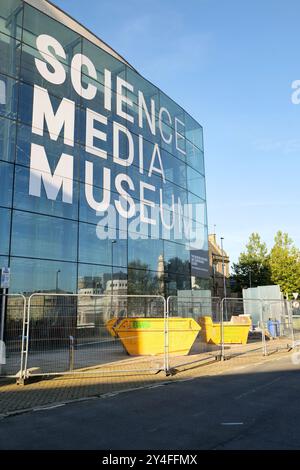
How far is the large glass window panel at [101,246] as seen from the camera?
2167 centimetres

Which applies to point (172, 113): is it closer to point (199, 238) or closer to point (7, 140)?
point (199, 238)

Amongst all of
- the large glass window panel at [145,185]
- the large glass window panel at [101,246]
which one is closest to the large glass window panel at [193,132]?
the large glass window panel at [145,185]

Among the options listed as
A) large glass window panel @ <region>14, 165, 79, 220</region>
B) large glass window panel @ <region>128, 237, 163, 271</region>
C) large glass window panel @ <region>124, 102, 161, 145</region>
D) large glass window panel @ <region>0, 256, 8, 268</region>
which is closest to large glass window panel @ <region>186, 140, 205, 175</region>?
large glass window panel @ <region>124, 102, 161, 145</region>

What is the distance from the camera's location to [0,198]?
18.3m

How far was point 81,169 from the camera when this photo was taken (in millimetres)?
22219

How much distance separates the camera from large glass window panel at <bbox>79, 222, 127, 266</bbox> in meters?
21.7

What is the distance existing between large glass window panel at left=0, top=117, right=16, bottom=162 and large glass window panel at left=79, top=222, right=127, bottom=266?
193 inches

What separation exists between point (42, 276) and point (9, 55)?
10161 millimetres

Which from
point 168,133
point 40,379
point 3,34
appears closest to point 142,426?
point 40,379

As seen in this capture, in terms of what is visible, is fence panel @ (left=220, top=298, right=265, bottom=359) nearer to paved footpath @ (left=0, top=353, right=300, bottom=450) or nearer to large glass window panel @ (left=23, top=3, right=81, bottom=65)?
paved footpath @ (left=0, top=353, right=300, bottom=450)

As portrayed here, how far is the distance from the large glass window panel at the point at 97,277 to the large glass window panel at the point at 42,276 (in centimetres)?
43

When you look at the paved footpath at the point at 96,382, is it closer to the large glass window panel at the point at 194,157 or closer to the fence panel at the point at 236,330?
the fence panel at the point at 236,330
